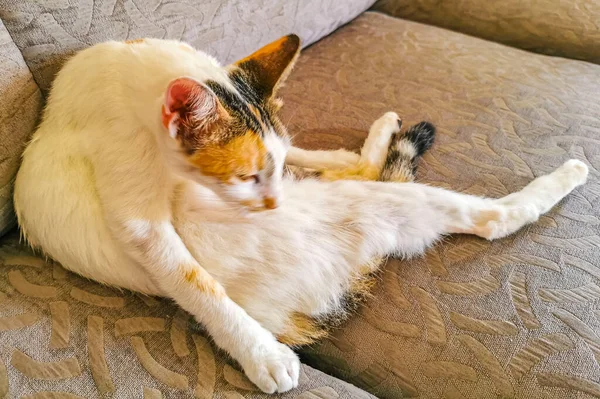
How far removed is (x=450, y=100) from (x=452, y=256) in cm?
69

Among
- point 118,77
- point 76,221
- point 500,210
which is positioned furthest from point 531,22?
point 76,221

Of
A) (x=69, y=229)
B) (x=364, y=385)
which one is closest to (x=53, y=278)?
(x=69, y=229)

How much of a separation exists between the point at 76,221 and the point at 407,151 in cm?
88

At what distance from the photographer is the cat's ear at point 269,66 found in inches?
39.8

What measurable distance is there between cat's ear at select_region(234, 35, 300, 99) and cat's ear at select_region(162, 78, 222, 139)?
242mm

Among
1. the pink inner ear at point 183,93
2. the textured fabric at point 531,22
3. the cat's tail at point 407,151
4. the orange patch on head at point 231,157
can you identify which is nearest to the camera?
the pink inner ear at point 183,93

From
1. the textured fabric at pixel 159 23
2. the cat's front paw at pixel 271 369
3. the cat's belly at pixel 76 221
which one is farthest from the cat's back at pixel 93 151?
the cat's front paw at pixel 271 369

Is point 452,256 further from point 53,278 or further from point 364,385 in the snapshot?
point 53,278

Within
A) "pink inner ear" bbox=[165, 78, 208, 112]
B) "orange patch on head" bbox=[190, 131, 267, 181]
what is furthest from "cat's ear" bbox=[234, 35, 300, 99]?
"pink inner ear" bbox=[165, 78, 208, 112]

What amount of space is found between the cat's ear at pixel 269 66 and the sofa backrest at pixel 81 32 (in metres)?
0.43

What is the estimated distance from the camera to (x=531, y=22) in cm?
195

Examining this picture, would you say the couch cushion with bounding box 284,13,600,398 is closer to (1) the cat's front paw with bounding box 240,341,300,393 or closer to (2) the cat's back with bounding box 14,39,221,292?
(1) the cat's front paw with bounding box 240,341,300,393

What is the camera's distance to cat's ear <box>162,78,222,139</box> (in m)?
0.73

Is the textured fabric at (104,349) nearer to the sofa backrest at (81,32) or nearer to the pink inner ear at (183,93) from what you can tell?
the sofa backrest at (81,32)
